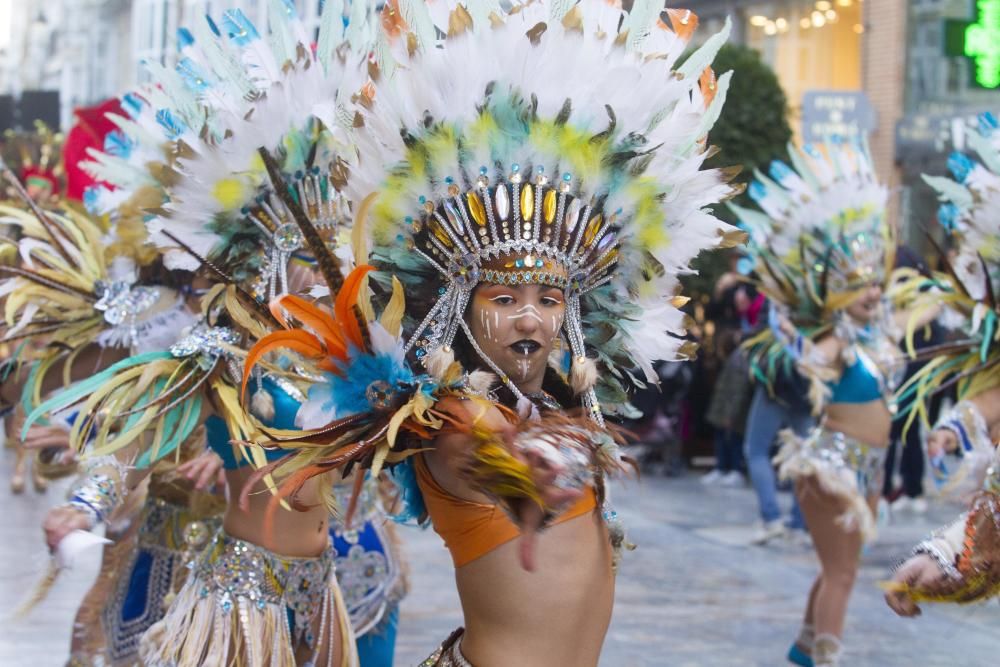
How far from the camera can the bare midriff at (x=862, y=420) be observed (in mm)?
6898

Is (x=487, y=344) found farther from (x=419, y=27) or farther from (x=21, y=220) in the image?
(x=21, y=220)

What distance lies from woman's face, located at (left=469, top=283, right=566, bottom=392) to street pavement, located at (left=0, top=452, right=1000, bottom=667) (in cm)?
345

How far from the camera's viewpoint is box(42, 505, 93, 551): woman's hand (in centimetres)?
353

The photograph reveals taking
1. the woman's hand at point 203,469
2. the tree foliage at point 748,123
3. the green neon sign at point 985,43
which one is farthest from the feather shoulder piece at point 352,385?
the tree foliage at point 748,123

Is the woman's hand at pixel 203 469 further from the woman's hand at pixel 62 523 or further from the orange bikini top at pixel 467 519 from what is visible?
the orange bikini top at pixel 467 519

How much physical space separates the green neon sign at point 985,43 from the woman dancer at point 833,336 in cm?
314

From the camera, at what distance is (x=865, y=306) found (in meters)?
7.10

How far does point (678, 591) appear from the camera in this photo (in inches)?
331

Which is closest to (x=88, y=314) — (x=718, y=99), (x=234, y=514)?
(x=234, y=514)

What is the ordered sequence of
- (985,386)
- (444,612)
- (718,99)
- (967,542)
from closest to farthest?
(718,99) → (967,542) → (985,386) → (444,612)

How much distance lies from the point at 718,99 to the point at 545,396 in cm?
79

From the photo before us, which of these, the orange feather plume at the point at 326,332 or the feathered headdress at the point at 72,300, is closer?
the orange feather plume at the point at 326,332

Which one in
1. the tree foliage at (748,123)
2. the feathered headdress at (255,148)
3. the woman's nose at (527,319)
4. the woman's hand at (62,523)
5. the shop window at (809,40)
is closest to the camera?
the woman's nose at (527,319)

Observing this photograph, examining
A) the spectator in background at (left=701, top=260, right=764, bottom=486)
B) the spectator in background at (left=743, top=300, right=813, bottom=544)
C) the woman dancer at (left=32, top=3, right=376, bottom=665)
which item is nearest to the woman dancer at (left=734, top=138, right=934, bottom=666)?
the spectator in background at (left=743, top=300, right=813, bottom=544)
